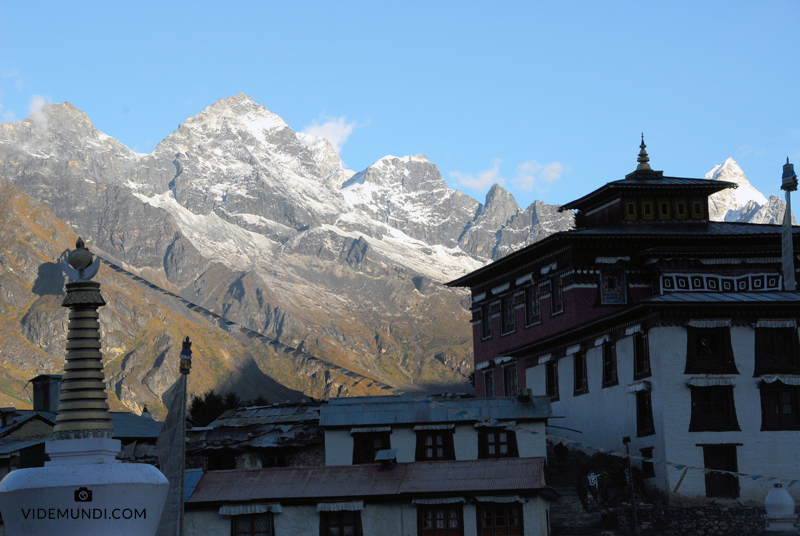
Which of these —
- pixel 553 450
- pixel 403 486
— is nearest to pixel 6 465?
pixel 403 486

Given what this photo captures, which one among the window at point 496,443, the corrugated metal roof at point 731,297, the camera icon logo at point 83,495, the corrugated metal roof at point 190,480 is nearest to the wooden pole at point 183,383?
the corrugated metal roof at point 190,480

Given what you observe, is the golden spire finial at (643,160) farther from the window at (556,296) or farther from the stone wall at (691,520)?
the stone wall at (691,520)

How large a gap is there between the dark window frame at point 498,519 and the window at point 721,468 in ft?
33.6

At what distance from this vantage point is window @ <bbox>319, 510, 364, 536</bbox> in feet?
154

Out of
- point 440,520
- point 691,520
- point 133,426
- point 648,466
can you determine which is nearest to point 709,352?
point 648,466

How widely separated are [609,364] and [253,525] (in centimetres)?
2167

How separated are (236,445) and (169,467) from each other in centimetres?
1181

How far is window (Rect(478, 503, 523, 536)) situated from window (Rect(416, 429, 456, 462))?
7.25 metres

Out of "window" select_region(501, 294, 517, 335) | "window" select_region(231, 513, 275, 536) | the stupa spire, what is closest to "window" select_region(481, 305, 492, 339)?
"window" select_region(501, 294, 517, 335)

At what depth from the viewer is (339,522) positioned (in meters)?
47.2

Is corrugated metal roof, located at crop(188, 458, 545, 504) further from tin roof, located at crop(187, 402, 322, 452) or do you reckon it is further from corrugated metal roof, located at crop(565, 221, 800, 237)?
corrugated metal roof, located at crop(565, 221, 800, 237)

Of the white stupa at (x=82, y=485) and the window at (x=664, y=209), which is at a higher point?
the window at (x=664, y=209)

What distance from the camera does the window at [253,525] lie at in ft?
156

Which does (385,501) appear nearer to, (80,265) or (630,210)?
(80,265)
